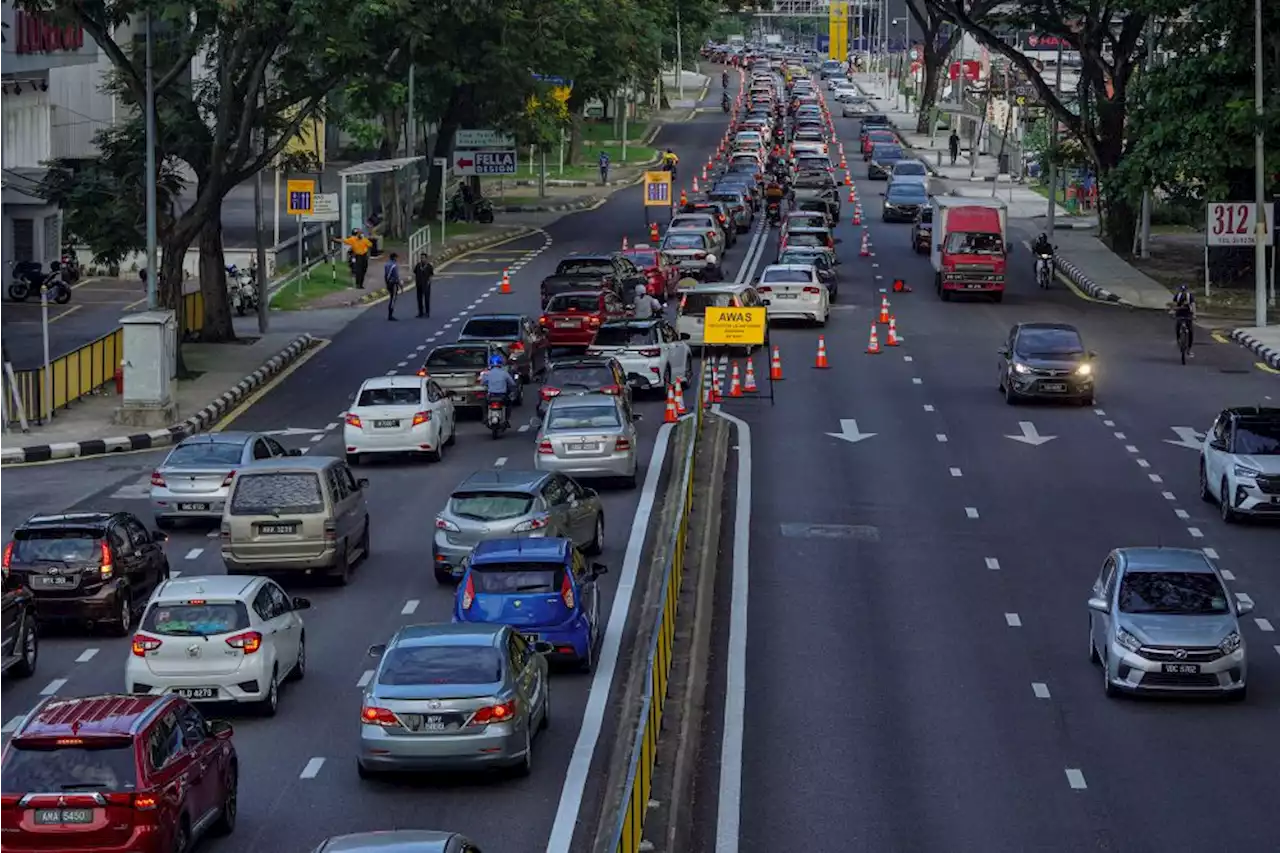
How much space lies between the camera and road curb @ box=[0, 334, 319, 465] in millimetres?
41719

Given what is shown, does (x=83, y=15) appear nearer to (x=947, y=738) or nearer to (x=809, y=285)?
(x=809, y=285)

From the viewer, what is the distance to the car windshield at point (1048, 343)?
46.2m

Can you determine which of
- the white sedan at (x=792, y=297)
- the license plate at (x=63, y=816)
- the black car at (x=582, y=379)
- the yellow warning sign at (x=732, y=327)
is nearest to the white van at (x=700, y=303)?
the yellow warning sign at (x=732, y=327)

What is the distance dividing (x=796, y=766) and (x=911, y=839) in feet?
8.51

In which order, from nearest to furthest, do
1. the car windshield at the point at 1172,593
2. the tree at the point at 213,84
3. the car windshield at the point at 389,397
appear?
1. the car windshield at the point at 1172,593
2. the car windshield at the point at 389,397
3. the tree at the point at 213,84

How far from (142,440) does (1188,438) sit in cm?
1910

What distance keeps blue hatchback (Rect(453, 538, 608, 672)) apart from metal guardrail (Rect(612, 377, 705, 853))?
1044mm

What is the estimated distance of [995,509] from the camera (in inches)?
1437

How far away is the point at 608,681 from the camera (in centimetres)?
2606

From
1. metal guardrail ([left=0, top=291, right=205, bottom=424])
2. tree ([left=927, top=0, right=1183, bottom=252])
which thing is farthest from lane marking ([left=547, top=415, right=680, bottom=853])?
tree ([left=927, top=0, right=1183, bottom=252])

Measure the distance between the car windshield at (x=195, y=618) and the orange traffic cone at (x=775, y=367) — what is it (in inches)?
951

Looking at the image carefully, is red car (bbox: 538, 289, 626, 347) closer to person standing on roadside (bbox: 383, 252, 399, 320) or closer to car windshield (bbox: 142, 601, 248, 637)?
person standing on roadside (bbox: 383, 252, 399, 320)

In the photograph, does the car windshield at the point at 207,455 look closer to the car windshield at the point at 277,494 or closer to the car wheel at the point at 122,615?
the car windshield at the point at 277,494

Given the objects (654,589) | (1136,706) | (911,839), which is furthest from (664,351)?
(911,839)
